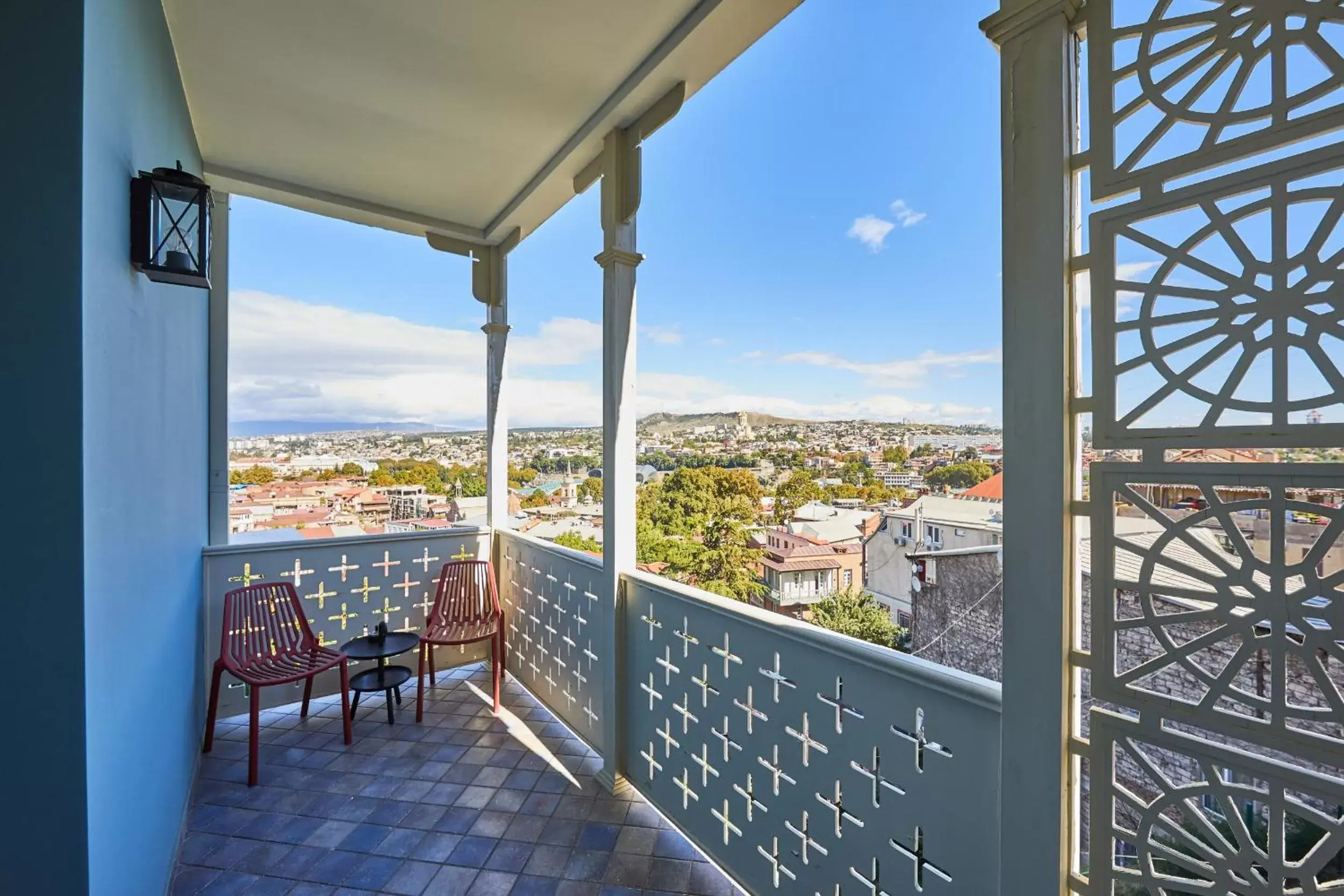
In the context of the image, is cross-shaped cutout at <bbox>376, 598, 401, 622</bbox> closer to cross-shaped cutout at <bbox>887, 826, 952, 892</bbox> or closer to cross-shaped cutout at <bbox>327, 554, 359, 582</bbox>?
cross-shaped cutout at <bbox>327, 554, 359, 582</bbox>

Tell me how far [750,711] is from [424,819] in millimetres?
1471

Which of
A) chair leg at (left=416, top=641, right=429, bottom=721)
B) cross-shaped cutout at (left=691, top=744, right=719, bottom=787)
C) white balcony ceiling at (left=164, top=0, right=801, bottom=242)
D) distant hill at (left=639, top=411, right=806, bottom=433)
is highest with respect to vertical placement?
white balcony ceiling at (left=164, top=0, right=801, bottom=242)

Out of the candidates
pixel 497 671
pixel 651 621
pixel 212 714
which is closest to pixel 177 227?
pixel 651 621

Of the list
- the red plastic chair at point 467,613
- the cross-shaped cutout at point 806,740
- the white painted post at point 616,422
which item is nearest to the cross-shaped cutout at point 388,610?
the red plastic chair at point 467,613

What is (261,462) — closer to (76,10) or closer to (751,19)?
(76,10)

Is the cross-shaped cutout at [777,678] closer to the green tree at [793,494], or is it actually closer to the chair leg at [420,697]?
the green tree at [793,494]

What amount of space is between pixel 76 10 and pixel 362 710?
329 centimetres

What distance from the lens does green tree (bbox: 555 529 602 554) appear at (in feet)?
10.4

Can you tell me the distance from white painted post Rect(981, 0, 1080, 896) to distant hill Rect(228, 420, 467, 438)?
11.8ft

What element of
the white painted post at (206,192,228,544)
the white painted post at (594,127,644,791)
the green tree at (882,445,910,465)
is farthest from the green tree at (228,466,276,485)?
the green tree at (882,445,910,465)

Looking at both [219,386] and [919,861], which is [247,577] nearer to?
[219,386]

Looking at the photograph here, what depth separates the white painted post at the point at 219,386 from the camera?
3.23 m

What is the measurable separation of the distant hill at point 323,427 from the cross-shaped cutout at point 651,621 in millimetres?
2233

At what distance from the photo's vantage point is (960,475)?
4.51 feet
